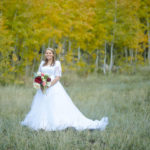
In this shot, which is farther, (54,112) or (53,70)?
(53,70)

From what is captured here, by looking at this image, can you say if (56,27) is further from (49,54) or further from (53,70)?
(53,70)

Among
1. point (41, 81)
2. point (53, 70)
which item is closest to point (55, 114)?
point (41, 81)

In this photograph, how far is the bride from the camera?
475 centimetres

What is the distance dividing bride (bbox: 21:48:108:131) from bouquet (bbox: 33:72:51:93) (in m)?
0.21

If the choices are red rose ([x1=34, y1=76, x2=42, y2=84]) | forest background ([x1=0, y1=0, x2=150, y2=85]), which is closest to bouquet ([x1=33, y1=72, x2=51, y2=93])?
red rose ([x1=34, y1=76, x2=42, y2=84])

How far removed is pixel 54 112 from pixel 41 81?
2.71 feet

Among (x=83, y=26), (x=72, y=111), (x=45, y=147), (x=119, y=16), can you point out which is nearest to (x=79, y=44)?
(x=83, y=26)

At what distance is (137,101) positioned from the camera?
26.2 ft

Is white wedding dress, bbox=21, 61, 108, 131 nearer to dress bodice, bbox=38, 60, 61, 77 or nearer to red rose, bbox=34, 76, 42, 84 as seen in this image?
dress bodice, bbox=38, 60, 61, 77

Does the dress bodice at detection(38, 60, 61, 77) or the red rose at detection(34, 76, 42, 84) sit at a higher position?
the dress bodice at detection(38, 60, 61, 77)

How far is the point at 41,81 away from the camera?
4.78 m

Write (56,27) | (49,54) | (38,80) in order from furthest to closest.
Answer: (56,27)
(49,54)
(38,80)

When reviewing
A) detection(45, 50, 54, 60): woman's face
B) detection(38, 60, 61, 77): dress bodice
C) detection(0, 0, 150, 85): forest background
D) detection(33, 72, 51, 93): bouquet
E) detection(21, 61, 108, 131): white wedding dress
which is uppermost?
detection(0, 0, 150, 85): forest background

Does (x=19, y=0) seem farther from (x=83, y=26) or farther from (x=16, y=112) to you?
(x=16, y=112)
